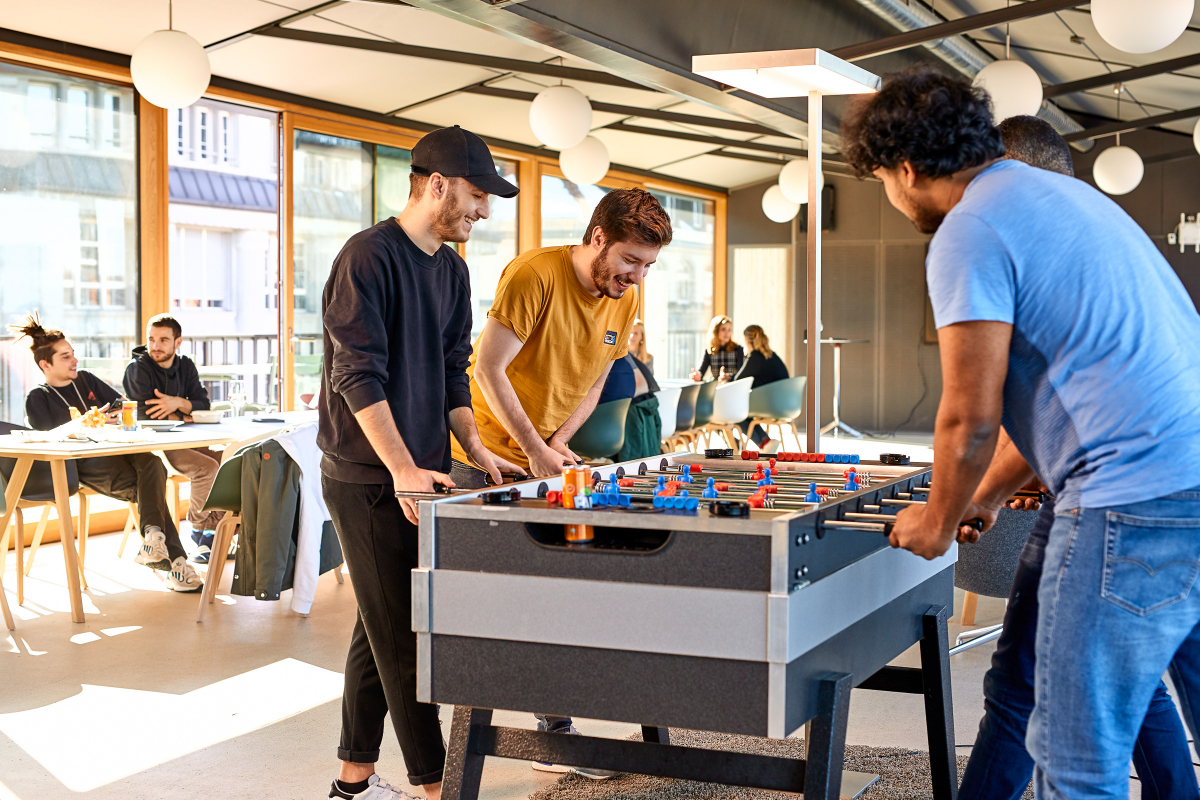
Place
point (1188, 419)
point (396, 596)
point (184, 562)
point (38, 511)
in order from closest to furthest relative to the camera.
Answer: point (1188, 419) < point (396, 596) < point (184, 562) < point (38, 511)

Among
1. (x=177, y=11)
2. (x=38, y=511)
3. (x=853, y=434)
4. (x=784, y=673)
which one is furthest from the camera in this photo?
(x=853, y=434)

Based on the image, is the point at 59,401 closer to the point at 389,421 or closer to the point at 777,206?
the point at 389,421

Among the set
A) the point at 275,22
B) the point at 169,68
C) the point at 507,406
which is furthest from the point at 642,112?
the point at 507,406

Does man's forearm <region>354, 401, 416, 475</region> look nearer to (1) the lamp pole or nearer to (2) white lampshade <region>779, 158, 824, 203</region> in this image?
(1) the lamp pole

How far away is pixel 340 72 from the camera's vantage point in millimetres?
7152

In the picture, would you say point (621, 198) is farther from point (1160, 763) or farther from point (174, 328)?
point (174, 328)

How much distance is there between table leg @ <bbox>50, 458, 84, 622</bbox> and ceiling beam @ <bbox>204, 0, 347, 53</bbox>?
2.75 meters

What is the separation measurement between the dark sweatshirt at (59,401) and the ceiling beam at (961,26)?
4.04 metres

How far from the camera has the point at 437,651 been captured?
1947mm

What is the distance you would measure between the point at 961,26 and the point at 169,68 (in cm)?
351

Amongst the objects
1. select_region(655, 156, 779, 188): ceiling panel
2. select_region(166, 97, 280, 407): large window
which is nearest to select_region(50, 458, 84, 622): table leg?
select_region(655, 156, 779, 188): ceiling panel

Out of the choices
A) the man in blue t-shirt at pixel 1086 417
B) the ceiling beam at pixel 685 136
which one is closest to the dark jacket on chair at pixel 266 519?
the man in blue t-shirt at pixel 1086 417

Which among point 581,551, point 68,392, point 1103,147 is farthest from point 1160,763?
point 1103,147

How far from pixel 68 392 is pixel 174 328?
69 cm
